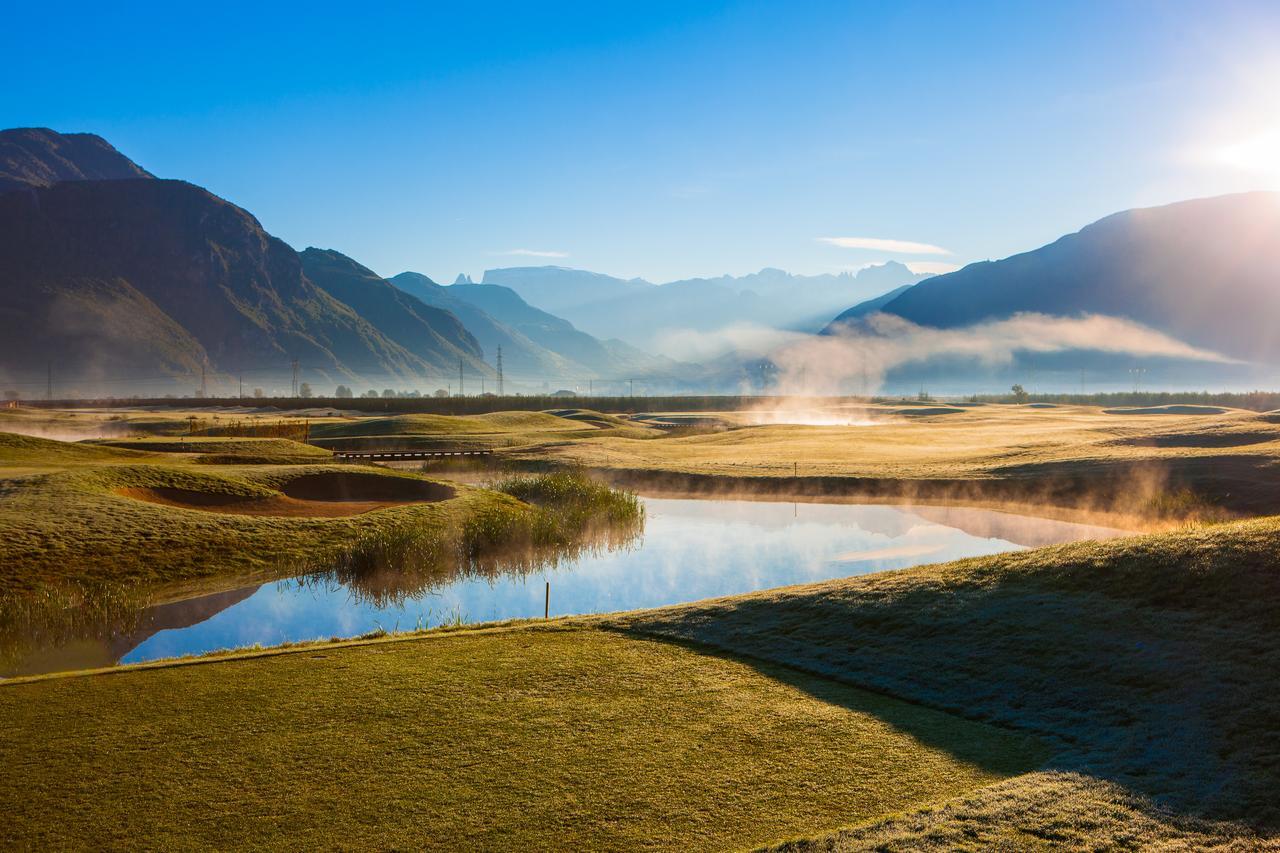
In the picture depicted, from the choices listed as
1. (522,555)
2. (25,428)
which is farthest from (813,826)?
(25,428)

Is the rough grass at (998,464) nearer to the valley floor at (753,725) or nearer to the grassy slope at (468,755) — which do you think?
the valley floor at (753,725)

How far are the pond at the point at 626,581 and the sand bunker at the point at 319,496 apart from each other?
8113 mm

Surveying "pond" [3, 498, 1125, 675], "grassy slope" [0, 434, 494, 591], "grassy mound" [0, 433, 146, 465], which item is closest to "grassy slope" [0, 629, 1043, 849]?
"pond" [3, 498, 1125, 675]

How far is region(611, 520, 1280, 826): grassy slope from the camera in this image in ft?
31.7

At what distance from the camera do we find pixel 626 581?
24.6 m

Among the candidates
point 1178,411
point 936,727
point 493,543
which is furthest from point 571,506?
point 1178,411

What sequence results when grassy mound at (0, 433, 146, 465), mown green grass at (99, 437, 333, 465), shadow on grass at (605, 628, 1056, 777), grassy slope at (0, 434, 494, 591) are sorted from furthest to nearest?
mown green grass at (99, 437, 333, 465), grassy mound at (0, 433, 146, 465), grassy slope at (0, 434, 494, 591), shadow on grass at (605, 628, 1056, 777)

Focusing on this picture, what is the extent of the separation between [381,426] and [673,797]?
72193 mm

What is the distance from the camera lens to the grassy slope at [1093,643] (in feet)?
31.7

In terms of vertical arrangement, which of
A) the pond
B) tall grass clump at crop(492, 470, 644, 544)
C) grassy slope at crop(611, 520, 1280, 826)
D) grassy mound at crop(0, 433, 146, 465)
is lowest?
the pond

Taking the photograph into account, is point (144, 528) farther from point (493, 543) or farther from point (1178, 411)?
point (1178, 411)

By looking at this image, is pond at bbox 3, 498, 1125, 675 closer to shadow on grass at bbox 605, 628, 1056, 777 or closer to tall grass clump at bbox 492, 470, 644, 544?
tall grass clump at bbox 492, 470, 644, 544

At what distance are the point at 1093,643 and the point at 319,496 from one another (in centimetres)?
2995

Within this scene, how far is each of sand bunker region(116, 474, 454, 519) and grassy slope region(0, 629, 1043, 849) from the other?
757 inches
